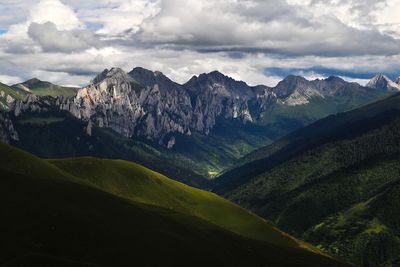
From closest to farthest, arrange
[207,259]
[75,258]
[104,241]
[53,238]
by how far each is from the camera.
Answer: [75,258], [53,238], [104,241], [207,259]

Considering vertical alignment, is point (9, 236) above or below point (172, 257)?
above

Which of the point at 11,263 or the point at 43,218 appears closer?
the point at 11,263

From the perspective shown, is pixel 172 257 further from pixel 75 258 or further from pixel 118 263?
pixel 75 258

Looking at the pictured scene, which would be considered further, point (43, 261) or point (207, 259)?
point (207, 259)

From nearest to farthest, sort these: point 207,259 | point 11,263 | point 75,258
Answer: point 11,263, point 75,258, point 207,259

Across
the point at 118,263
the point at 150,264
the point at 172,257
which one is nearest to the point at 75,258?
the point at 118,263

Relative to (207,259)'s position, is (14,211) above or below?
above

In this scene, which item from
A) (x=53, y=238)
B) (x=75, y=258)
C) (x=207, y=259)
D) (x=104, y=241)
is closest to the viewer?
(x=75, y=258)

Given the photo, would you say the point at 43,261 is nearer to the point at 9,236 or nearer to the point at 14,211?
the point at 9,236

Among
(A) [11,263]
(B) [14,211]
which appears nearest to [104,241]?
(B) [14,211]
